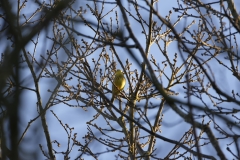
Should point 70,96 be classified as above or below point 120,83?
below

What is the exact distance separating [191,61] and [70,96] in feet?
6.03

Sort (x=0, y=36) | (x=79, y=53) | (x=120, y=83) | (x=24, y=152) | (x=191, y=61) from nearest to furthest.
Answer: (x=24, y=152)
(x=0, y=36)
(x=79, y=53)
(x=191, y=61)
(x=120, y=83)

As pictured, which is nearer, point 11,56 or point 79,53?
point 11,56

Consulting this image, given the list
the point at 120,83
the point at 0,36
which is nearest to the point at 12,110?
the point at 0,36

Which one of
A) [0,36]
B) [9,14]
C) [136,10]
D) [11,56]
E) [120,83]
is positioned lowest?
[11,56]

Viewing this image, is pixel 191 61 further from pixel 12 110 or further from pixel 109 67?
pixel 12 110

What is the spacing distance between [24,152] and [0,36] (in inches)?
20.0

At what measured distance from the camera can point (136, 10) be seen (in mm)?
5770

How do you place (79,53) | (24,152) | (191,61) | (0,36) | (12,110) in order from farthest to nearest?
1. (191,61)
2. (79,53)
3. (0,36)
4. (24,152)
5. (12,110)

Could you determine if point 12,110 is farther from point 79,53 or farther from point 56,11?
point 79,53

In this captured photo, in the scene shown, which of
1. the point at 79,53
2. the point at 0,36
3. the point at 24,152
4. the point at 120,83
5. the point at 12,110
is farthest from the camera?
the point at 120,83

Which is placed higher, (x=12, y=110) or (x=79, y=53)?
(x=79, y=53)

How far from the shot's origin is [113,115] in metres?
6.28

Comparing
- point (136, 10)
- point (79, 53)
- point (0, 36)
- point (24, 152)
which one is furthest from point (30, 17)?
point (24, 152)
